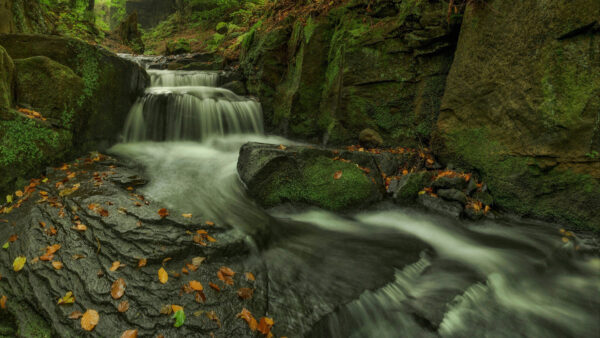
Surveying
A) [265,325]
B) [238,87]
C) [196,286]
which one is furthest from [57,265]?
[238,87]

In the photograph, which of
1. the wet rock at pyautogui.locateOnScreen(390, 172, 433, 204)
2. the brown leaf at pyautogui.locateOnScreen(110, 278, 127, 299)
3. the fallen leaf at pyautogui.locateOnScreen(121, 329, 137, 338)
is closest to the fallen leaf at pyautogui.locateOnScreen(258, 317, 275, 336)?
the fallen leaf at pyautogui.locateOnScreen(121, 329, 137, 338)

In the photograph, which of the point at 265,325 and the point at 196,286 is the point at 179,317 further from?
the point at 265,325

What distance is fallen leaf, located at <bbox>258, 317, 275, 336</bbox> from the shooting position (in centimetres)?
207

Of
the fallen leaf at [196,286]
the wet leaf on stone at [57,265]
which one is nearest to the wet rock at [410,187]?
the fallen leaf at [196,286]

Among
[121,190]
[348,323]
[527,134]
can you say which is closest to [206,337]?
[348,323]

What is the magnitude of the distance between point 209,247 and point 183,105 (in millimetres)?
5711

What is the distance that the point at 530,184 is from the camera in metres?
3.99

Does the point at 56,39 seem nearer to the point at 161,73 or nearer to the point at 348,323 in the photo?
the point at 161,73

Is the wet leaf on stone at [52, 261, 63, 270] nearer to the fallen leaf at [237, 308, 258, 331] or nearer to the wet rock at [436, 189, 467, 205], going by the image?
the fallen leaf at [237, 308, 258, 331]

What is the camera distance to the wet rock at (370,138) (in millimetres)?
6156

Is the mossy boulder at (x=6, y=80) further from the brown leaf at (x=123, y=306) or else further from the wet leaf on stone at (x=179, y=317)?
the wet leaf on stone at (x=179, y=317)

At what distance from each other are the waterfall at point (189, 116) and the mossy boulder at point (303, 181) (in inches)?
131

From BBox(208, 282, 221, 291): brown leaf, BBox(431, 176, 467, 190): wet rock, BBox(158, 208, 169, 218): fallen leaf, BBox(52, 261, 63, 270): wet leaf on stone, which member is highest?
BBox(431, 176, 467, 190): wet rock

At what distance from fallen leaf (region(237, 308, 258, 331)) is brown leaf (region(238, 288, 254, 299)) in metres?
0.13
